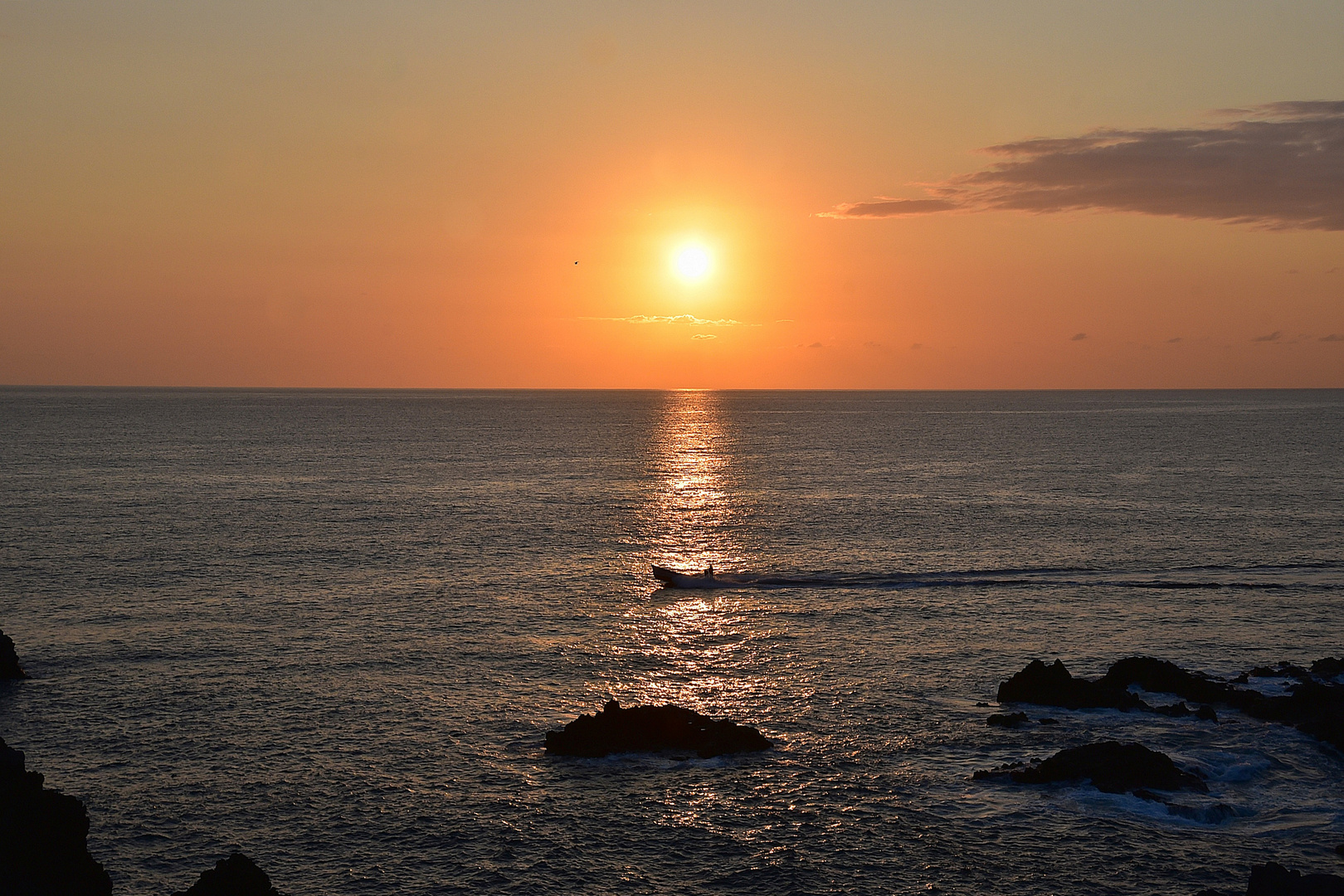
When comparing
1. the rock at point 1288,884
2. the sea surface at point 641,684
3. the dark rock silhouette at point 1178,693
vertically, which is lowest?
the sea surface at point 641,684

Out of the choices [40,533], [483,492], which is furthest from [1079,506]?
[40,533]

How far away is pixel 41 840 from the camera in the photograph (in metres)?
24.0

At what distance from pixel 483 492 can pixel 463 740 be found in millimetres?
85371

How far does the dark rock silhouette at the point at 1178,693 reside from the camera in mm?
40781

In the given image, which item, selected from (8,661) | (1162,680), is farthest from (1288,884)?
(8,661)

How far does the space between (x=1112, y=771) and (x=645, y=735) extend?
16205 mm

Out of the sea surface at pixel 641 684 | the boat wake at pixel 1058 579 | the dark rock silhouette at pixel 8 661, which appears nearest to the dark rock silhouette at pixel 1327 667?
the sea surface at pixel 641 684

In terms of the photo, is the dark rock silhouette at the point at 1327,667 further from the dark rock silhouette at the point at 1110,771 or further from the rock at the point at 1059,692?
the dark rock silhouette at the point at 1110,771

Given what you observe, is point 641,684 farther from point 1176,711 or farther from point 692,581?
point 692,581

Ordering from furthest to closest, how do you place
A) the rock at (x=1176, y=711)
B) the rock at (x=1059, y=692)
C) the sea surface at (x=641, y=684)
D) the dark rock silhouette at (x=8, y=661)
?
the dark rock silhouette at (x=8, y=661) < the rock at (x=1059, y=692) < the rock at (x=1176, y=711) < the sea surface at (x=641, y=684)

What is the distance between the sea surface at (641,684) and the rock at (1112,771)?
2.35 ft

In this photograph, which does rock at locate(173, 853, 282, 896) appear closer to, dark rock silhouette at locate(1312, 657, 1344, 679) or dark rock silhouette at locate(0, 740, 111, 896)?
dark rock silhouette at locate(0, 740, 111, 896)

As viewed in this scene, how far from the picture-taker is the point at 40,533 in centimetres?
8431

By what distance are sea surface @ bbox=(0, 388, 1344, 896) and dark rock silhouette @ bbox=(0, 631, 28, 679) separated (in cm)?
100
